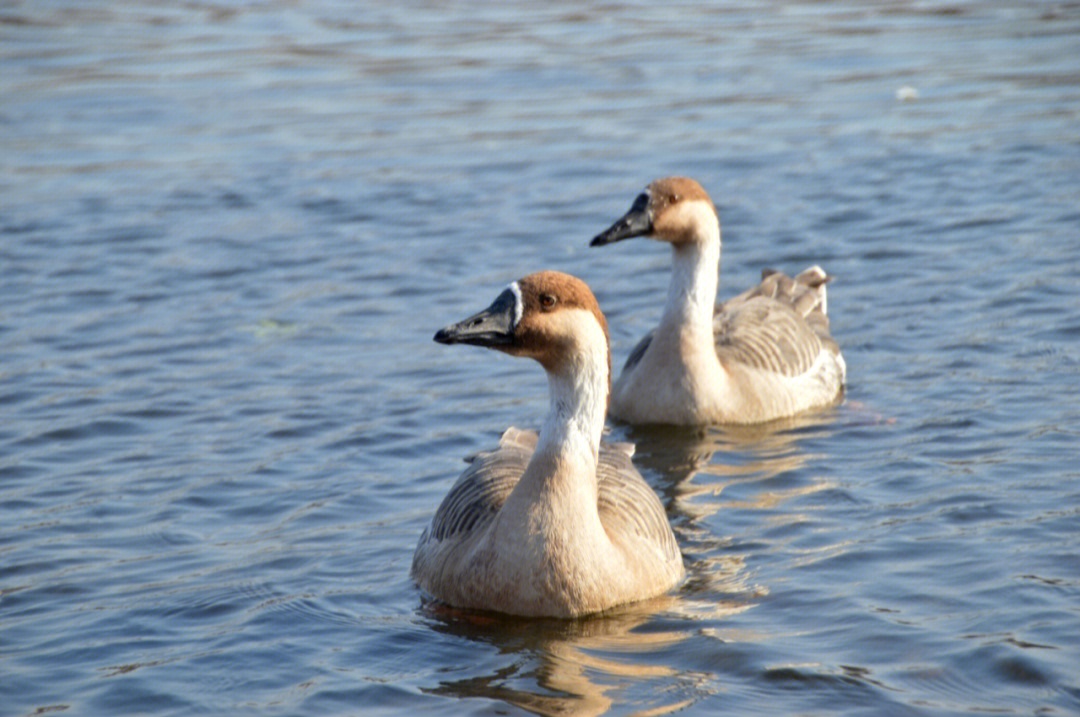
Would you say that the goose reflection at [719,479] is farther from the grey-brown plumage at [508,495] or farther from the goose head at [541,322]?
the goose head at [541,322]

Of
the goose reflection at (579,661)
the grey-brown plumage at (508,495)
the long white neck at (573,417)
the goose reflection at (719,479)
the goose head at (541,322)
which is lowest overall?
the goose reflection at (579,661)

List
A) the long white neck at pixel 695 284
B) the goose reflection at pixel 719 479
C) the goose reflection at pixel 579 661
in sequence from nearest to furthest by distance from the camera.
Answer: the goose reflection at pixel 579 661 → the goose reflection at pixel 719 479 → the long white neck at pixel 695 284

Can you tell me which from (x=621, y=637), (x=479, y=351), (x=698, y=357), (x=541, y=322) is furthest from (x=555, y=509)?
(x=479, y=351)

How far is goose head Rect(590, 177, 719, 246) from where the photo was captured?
449 inches

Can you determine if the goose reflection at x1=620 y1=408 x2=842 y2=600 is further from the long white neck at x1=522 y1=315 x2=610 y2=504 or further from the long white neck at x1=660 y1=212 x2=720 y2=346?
the long white neck at x1=522 y1=315 x2=610 y2=504

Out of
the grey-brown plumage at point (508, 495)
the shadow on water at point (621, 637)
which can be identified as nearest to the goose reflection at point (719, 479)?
the shadow on water at point (621, 637)

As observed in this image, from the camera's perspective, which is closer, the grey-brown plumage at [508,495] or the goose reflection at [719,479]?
the grey-brown plumage at [508,495]

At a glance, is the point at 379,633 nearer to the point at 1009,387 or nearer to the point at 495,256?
the point at 1009,387

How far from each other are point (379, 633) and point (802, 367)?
482 cm

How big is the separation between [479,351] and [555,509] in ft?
17.2

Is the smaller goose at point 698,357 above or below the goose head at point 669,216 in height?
below

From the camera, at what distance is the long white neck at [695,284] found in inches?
458

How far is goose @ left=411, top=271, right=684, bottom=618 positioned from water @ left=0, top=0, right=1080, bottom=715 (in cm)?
16

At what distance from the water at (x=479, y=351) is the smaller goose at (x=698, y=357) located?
0.90ft
